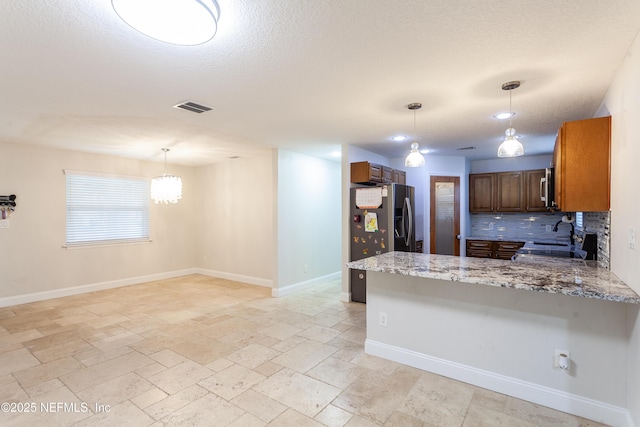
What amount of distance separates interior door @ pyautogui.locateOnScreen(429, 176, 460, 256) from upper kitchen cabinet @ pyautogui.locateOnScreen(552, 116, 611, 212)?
3416mm

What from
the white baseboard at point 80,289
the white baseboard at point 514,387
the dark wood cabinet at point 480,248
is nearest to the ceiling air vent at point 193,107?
the white baseboard at point 514,387

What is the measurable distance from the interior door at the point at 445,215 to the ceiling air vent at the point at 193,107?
421cm

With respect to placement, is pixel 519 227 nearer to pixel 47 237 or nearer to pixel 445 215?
pixel 445 215

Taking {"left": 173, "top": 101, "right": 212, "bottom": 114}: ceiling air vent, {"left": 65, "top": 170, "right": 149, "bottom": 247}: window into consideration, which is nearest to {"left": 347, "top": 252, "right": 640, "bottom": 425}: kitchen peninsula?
{"left": 173, "top": 101, "right": 212, "bottom": 114}: ceiling air vent

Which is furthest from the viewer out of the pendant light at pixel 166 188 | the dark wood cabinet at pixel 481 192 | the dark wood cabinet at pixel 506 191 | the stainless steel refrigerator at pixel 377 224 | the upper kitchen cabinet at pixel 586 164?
the dark wood cabinet at pixel 481 192

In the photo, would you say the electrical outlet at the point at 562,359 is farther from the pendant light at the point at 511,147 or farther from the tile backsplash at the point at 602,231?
the pendant light at the point at 511,147

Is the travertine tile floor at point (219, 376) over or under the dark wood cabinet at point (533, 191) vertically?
under

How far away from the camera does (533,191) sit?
5.54 meters

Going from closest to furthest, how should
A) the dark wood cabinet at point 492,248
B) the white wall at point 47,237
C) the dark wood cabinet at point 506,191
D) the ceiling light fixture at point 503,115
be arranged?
the ceiling light fixture at point 503,115
the white wall at point 47,237
the dark wood cabinet at point 492,248
the dark wood cabinet at point 506,191

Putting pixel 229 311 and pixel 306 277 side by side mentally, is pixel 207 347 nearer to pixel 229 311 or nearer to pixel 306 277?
pixel 229 311

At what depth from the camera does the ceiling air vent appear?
306 cm

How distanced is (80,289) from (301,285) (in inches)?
149

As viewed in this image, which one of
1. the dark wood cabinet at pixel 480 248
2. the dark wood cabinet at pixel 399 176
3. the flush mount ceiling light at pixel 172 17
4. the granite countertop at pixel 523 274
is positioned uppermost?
the flush mount ceiling light at pixel 172 17

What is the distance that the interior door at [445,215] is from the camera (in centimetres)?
→ 586
